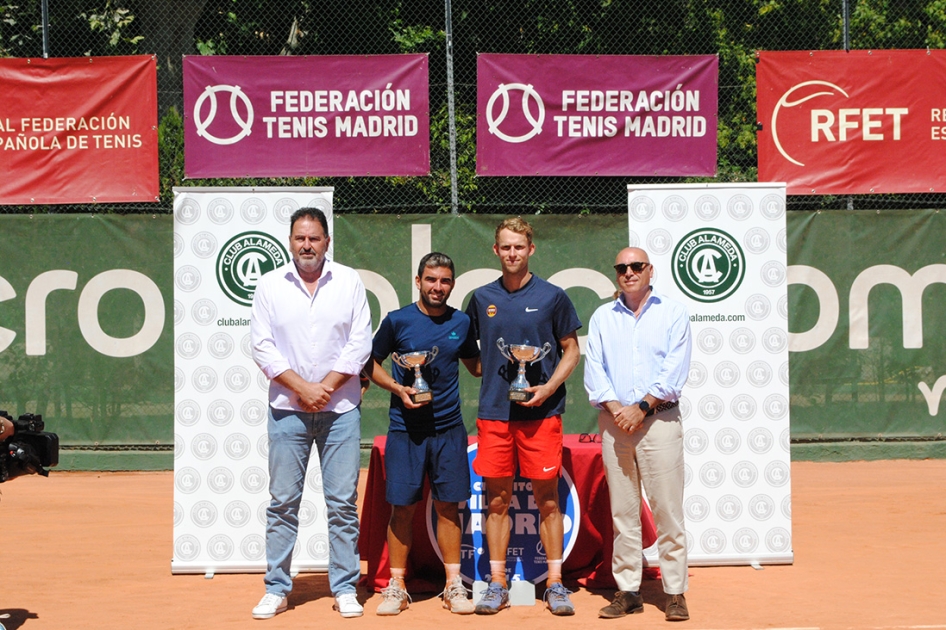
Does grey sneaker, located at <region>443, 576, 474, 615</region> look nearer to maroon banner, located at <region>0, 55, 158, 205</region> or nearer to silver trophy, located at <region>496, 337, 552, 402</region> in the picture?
silver trophy, located at <region>496, 337, 552, 402</region>

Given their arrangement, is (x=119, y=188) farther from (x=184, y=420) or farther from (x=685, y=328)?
A: (x=685, y=328)

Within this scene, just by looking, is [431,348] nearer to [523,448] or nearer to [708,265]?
[523,448]

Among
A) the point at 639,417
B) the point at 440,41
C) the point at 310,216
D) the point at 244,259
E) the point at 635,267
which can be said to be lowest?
the point at 639,417

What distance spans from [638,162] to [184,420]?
5.47m

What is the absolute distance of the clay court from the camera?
565 centimetres

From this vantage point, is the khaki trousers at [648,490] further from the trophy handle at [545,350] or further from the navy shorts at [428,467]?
the navy shorts at [428,467]

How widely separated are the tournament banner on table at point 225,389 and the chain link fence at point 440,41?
17.6 feet

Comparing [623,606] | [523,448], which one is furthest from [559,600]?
[523,448]

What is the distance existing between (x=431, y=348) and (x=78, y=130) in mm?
6003

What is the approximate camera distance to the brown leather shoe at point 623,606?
5707 mm

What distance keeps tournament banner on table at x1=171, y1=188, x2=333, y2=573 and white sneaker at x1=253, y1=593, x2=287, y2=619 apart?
2.67ft

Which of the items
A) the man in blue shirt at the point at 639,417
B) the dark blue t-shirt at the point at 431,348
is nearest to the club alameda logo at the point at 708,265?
the man in blue shirt at the point at 639,417

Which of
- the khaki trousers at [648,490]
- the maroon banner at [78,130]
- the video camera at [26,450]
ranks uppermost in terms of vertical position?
the maroon banner at [78,130]

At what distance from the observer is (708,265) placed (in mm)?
6824
